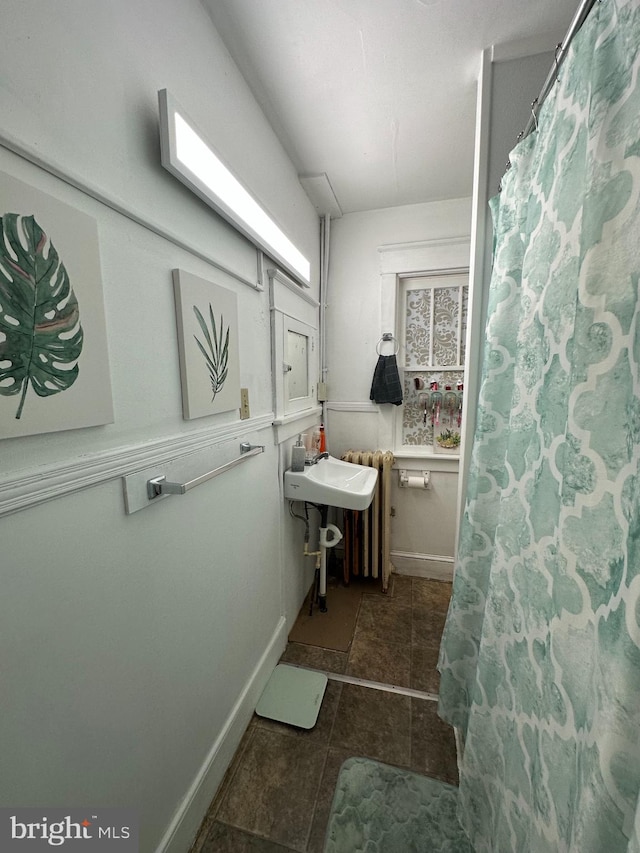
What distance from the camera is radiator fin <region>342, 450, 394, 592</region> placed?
2.02 meters

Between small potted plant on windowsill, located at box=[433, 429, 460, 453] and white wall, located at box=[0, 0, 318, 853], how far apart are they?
144 centimetres

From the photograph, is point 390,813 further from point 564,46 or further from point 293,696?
point 564,46

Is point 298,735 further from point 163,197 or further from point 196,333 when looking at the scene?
point 163,197

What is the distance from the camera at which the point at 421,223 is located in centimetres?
193

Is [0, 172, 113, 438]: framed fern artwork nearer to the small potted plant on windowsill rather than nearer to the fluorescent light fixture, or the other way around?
the fluorescent light fixture

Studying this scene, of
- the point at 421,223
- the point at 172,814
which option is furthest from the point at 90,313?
the point at 421,223

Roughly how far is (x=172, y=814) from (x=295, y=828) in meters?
0.38

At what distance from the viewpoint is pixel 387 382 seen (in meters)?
2.01

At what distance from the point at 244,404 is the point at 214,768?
121 centimetres

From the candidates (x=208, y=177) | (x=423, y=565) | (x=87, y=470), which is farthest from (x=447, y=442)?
(x=87, y=470)

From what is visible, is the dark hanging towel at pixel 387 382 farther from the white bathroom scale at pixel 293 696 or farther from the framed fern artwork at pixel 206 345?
the white bathroom scale at pixel 293 696

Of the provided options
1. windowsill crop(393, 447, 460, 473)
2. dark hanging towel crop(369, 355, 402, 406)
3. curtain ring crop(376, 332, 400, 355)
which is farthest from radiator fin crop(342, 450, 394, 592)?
curtain ring crop(376, 332, 400, 355)

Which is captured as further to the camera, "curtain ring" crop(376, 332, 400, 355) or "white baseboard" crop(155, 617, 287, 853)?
"curtain ring" crop(376, 332, 400, 355)

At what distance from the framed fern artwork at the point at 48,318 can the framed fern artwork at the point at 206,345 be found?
22 centimetres
